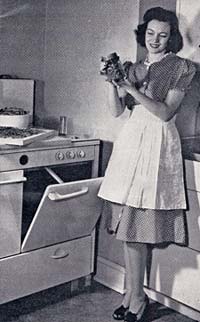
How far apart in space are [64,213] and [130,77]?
0.74 meters

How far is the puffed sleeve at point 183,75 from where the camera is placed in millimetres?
2320

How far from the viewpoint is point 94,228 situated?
2840mm

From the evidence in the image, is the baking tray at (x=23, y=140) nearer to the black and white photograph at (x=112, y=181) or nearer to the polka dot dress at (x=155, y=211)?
the black and white photograph at (x=112, y=181)

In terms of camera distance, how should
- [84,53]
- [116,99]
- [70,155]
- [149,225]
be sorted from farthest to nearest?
[84,53] < [70,155] < [116,99] < [149,225]

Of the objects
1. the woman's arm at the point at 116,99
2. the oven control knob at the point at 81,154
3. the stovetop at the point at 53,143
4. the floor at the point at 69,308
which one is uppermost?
the woman's arm at the point at 116,99

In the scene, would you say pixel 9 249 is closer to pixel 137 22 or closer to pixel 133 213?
pixel 133 213

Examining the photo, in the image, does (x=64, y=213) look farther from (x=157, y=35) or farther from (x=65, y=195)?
(x=157, y=35)

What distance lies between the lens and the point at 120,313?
2.54m

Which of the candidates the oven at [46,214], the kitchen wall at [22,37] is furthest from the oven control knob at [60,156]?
the kitchen wall at [22,37]

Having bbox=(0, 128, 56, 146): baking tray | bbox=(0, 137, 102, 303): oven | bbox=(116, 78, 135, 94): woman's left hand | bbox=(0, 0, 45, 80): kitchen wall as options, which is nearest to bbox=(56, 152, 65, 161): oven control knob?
bbox=(0, 137, 102, 303): oven

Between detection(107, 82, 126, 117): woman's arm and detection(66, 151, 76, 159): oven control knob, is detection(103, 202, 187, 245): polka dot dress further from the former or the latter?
detection(107, 82, 126, 117): woman's arm

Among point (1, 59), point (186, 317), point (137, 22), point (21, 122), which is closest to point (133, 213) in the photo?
point (186, 317)

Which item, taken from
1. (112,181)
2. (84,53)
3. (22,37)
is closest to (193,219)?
(112,181)

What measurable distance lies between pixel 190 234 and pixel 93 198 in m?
0.50
